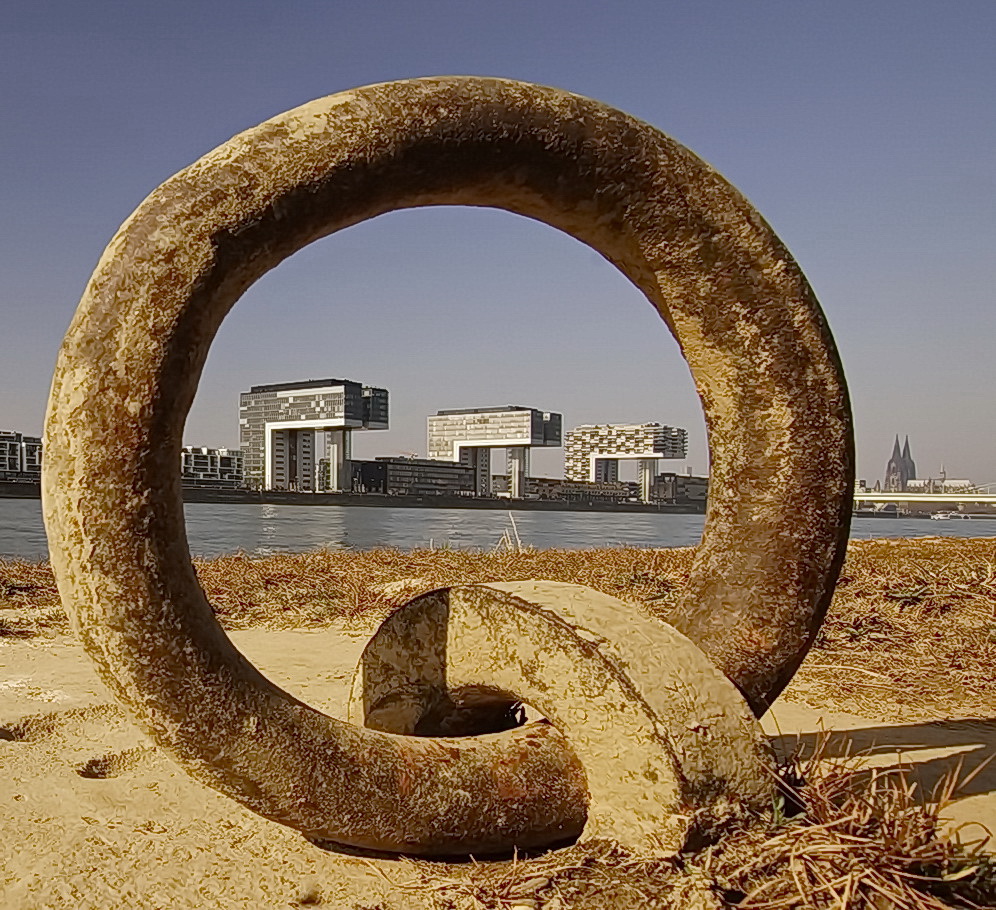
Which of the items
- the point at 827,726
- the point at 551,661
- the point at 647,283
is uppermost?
the point at 647,283

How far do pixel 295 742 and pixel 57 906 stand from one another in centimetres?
66

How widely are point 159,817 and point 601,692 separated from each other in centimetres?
145

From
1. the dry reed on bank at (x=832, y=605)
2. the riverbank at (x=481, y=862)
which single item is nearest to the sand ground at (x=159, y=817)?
the riverbank at (x=481, y=862)

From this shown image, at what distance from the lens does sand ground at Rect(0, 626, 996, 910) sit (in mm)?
2441

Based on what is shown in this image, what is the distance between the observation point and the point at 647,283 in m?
3.24

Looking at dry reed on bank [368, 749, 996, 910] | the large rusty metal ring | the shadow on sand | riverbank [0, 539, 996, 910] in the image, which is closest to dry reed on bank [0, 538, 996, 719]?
riverbank [0, 539, 996, 910]

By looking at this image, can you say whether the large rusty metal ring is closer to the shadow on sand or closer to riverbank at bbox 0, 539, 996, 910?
riverbank at bbox 0, 539, 996, 910

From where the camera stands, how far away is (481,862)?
8.79 feet

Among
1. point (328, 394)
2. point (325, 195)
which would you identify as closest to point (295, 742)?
point (325, 195)

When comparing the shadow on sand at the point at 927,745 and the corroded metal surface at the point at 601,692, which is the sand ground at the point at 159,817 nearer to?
the shadow on sand at the point at 927,745

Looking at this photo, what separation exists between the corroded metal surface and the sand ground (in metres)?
0.48

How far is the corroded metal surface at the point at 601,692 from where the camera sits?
247 cm

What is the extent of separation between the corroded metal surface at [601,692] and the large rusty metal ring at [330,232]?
0.57 ft

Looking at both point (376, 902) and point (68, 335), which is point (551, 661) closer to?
point (376, 902)
